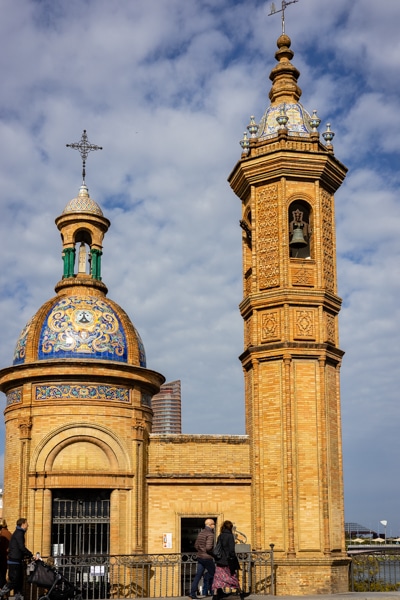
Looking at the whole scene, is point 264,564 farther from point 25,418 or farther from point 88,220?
point 88,220

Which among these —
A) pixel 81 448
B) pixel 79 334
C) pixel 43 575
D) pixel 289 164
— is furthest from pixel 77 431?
pixel 289 164

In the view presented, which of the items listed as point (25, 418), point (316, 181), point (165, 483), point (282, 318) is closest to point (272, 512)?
point (165, 483)

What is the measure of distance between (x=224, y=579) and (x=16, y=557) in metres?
3.64

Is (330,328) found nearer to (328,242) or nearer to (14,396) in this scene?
(328,242)

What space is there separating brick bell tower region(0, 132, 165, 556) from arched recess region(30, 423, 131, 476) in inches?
1.1

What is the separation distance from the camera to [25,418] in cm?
2309

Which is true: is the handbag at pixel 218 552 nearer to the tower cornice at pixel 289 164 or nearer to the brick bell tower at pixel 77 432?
the brick bell tower at pixel 77 432

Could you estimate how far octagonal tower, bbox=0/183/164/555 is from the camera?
889 inches

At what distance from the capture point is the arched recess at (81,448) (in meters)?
22.8

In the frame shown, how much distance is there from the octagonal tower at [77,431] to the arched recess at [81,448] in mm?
27

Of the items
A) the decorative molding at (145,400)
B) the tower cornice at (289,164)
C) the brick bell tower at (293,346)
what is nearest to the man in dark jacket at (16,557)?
the brick bell tower at (293,346)

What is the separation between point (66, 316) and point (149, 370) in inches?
111

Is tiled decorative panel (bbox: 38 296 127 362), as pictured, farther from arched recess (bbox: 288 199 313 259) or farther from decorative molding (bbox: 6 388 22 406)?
arched recess (bbox: 288 199 313 259)

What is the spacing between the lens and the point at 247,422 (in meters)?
24.4
